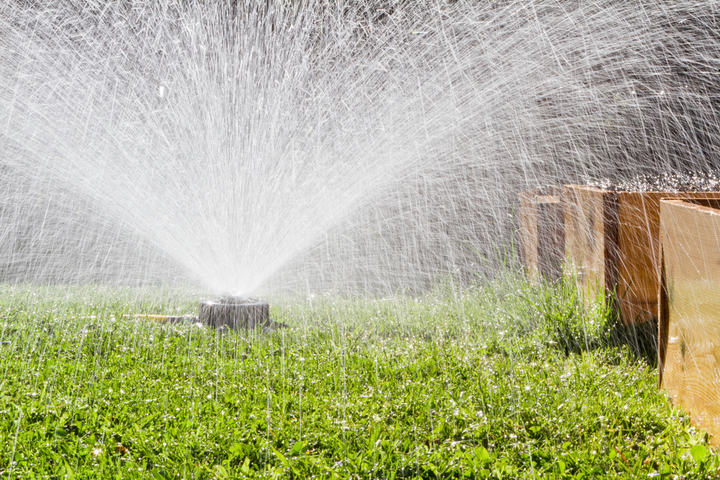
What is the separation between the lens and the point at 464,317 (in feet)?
17.8

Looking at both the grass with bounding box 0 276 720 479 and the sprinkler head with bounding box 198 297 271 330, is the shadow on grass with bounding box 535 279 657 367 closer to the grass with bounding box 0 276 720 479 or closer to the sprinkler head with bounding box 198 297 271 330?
the grass with bounding box 0 276 720 479

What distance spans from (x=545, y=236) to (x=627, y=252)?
76.3 inches

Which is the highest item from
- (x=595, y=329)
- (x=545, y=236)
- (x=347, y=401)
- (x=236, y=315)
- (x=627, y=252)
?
(x=545, y=236)

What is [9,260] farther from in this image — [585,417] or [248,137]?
[585,417]

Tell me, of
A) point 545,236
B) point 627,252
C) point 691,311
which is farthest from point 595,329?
point 545,236

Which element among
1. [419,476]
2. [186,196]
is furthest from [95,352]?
[186,196]

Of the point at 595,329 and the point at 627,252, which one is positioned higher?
the point at 627,252

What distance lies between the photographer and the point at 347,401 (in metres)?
3.37

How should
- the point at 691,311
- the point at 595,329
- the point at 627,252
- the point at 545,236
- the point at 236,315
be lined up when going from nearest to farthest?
the point at 691,311, the point at 595,329, the point at 627,252, the point at 236,315, the point at 545,236

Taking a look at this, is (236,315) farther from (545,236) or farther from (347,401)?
(545,236)

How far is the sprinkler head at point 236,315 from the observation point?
199 inches

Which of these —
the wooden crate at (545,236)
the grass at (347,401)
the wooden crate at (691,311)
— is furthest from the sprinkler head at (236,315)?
the wooden crate at (691,311)

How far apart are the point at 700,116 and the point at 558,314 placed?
5346 mm

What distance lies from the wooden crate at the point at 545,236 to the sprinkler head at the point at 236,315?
8.00ft
